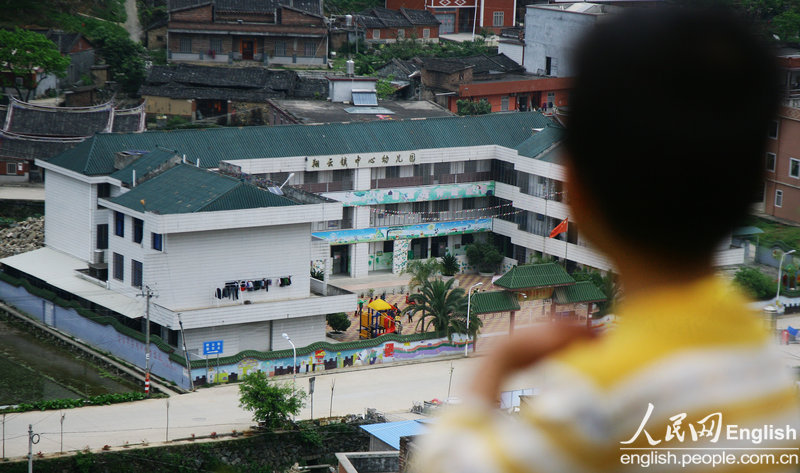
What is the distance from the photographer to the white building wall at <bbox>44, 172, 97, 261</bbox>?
109 feet

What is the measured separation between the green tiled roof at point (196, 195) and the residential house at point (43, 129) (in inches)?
421

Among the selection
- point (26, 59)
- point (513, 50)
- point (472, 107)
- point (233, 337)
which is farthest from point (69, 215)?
point (513, 50)

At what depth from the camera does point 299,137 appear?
37.7 m

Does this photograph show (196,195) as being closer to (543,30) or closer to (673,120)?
(673,120)

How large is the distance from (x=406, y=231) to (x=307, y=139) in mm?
4083

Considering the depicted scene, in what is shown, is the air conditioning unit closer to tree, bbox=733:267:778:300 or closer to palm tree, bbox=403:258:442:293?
palm tree, bbox=403:258:442:293

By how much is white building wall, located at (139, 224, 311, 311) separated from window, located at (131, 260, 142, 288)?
294 mm

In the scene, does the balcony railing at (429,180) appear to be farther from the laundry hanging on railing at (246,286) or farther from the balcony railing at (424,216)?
the laundry hanging on railing at (246,286)

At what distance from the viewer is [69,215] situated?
111ft

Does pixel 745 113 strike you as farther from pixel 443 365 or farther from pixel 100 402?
pixel 443 365

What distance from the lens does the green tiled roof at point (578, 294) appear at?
3262cm

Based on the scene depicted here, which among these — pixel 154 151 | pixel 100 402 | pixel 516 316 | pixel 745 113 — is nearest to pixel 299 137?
pixel 154 151

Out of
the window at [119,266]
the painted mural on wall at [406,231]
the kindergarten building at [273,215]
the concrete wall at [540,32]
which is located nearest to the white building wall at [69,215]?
the kindergarten building at [273,215]

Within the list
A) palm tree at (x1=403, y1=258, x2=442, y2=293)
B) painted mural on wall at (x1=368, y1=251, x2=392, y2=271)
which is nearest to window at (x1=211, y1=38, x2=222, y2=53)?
painted mural on wall at (x1=368, y1=251, x2=392, y2=271)
